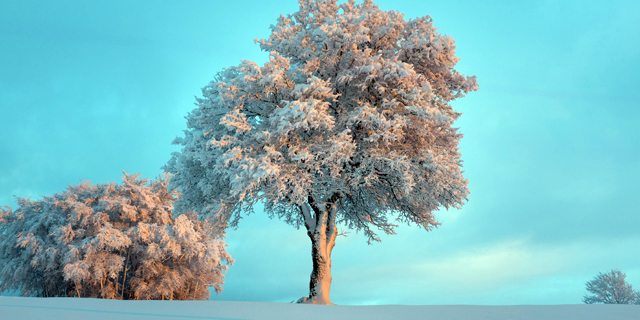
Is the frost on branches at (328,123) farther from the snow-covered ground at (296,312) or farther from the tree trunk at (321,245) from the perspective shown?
the snow-covered ground at (296,312)

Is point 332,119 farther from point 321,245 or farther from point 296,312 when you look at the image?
point 296,312

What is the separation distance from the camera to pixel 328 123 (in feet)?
43.9

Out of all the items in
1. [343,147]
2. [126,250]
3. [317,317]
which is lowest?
[317,317]

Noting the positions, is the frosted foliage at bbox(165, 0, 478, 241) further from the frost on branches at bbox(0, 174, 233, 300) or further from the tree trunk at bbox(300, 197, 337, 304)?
the frost on branches at bbox(0, 174, 233, 300)

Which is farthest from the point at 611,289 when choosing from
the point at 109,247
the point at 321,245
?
the point at 109,247

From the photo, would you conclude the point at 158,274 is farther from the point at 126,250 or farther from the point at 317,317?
the point at 317,317

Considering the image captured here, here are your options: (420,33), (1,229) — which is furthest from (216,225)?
(1,229)

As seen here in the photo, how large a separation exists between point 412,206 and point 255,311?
1148 cm

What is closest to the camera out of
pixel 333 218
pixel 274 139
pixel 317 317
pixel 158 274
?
pixel 317 317

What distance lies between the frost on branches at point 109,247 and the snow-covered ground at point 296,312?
1710cm

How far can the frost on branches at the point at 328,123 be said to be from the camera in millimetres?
13898

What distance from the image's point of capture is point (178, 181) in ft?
59.8

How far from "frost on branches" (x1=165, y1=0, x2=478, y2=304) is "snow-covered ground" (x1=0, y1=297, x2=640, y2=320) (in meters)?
4.26

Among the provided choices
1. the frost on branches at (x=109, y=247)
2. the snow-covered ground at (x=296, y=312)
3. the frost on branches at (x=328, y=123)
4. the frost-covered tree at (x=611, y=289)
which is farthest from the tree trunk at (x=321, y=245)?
the frost-covered tree at (x=611, y=289)
